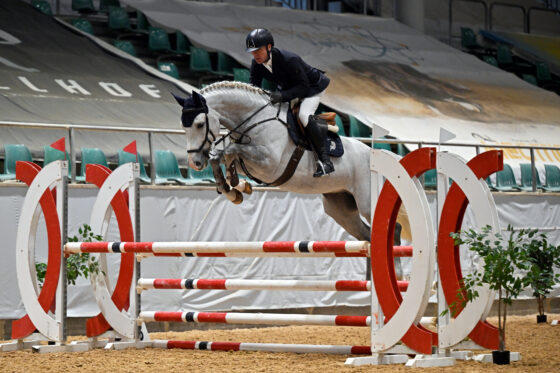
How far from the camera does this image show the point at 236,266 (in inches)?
362

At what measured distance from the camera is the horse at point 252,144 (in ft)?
19.2

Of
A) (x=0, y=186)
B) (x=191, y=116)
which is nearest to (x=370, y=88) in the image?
(x=0, y=186)

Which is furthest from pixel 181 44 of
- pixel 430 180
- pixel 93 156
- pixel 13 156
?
pixel 13 156

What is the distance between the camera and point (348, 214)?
670 cm

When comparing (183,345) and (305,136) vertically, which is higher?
(305,136)

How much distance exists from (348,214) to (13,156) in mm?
3719

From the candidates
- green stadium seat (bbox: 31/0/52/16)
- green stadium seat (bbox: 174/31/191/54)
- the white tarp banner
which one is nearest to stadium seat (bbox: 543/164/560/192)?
the white tarp banner

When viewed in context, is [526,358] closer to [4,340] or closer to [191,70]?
[4,340]

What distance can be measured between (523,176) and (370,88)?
11.0ft

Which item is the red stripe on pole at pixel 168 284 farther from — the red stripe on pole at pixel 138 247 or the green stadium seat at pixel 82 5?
the green stadium seat at pixel 82 5

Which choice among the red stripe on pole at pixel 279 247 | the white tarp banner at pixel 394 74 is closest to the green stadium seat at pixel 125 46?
the white tarp banner at pixel 394 74

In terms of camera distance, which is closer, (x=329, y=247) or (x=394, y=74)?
(x=329, y=247)

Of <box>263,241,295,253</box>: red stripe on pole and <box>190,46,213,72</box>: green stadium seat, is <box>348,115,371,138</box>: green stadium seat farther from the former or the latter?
<box>263,241,295,253</box>: red stripe on pole

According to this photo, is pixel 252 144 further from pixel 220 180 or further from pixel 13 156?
pixel 13 156
